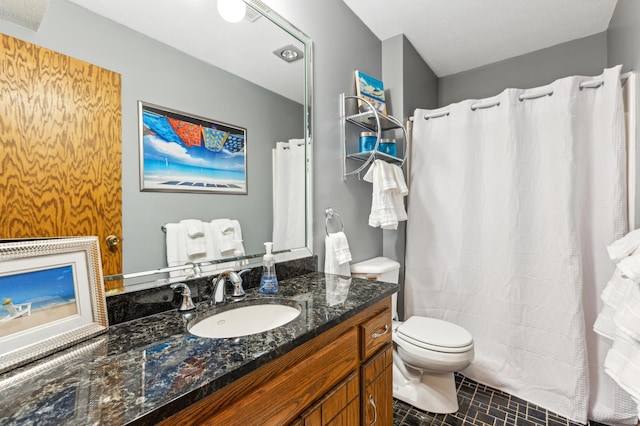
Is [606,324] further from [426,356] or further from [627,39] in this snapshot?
[627,39]

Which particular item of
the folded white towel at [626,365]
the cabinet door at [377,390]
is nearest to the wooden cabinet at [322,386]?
the cabinet door at [377,390]

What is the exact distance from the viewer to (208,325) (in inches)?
38.5

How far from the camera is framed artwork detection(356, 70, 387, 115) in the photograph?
1894mm

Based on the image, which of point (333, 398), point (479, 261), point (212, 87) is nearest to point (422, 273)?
point (479, 261)

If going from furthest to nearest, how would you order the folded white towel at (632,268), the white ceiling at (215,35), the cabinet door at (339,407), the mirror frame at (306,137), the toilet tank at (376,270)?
1. the toilet tank at (376,270)
2. the mirror frame at (306,137)
3. the folded white towel at (632,268)
4. the white ceiling at (215,35)
5. the cabinet door at (339,407)

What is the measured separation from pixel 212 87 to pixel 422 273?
6.02 ft

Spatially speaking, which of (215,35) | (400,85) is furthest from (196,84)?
(400,85)

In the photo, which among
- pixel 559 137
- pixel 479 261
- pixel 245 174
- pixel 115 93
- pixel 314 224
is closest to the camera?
pixel 115 93

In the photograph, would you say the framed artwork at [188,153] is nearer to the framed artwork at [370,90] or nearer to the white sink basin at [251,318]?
the white sink basin at [251,318]

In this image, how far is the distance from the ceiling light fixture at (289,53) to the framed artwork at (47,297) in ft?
3.72

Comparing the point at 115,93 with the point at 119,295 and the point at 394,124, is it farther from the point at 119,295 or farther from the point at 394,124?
the point at 394,124

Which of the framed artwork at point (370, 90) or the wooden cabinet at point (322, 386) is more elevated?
the framed artwork at point (370, 90)

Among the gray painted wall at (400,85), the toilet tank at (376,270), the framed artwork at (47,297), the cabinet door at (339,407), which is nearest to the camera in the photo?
the framed artwork at (47,297)

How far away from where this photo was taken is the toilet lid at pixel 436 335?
1563 millimetres
